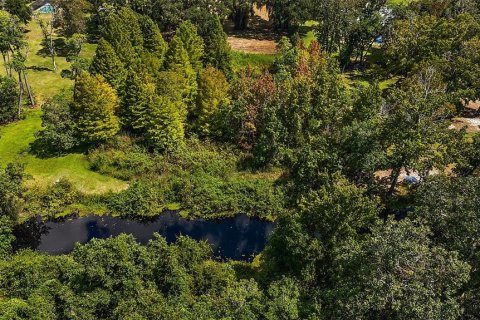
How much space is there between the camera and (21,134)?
75.6 m

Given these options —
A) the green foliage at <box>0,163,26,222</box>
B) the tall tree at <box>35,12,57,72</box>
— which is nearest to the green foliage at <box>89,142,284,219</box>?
the green foliage at <box>0,163,26,222</box>

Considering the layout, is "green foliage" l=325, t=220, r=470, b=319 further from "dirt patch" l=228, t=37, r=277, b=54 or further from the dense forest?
"dirt patch" l=228, t=37, r=277, b=54

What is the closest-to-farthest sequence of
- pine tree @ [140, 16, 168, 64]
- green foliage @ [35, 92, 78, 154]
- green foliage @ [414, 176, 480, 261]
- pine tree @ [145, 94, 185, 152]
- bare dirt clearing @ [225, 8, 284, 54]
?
green foliage @ [414, 176, 480, 261]
pine tree @ [145, 94, 185, 152]
green foliage @ [35, 92, 78, 154]
pine tree @ [140, 16, 168, 64]
bare dirt clearing @ [225, 8, 284, 54]

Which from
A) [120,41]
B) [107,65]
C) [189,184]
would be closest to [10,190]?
[189,184]

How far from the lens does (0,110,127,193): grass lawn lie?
215 feet

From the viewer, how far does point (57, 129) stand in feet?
226

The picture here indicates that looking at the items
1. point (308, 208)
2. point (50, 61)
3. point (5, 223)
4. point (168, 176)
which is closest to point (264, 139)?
point (168, 176)

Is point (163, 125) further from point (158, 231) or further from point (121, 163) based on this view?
point (158, 231)

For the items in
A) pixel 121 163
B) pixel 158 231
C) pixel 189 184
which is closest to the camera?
pixel 158 231

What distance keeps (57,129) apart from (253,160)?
31.8 meters

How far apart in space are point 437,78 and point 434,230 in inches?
1583

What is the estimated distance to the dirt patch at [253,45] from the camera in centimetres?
10525

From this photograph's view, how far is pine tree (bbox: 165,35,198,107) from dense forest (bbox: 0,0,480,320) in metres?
0.37

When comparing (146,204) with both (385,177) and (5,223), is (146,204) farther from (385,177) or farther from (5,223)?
(385,177)
